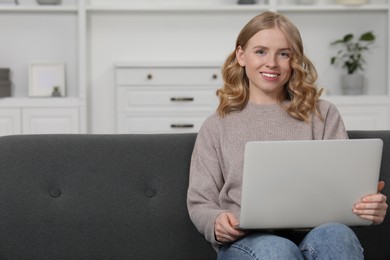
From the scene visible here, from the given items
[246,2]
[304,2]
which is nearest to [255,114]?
[246,2]

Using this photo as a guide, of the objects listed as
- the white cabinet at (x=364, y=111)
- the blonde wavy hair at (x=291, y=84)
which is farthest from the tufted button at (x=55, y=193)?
the white cabinet at (x=364, y=111)

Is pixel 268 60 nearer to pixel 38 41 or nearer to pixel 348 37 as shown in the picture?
pixel 348 37

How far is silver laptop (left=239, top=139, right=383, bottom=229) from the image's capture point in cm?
161

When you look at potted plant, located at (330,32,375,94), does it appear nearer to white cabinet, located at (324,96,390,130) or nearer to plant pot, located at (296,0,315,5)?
white cabinet, located at (324,96,390,130)

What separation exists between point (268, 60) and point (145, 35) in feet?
9.51

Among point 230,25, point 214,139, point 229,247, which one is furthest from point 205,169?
point 230,25

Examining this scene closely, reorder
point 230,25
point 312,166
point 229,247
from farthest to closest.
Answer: point 230,25 < point 229,247 < point 312,166

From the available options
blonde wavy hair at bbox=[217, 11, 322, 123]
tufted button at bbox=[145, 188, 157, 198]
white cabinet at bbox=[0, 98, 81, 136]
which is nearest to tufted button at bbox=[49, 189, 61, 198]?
tufted button at bbox=[145, 188, 157, 198]

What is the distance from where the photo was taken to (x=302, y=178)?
1635 millimetres

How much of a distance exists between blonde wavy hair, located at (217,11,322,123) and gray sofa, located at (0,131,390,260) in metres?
0.18

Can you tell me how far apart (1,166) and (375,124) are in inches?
119

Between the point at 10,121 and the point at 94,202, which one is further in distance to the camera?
the point at 10,121

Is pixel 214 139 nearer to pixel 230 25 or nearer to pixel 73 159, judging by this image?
pixel 73 159

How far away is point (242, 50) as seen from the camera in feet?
6.75
